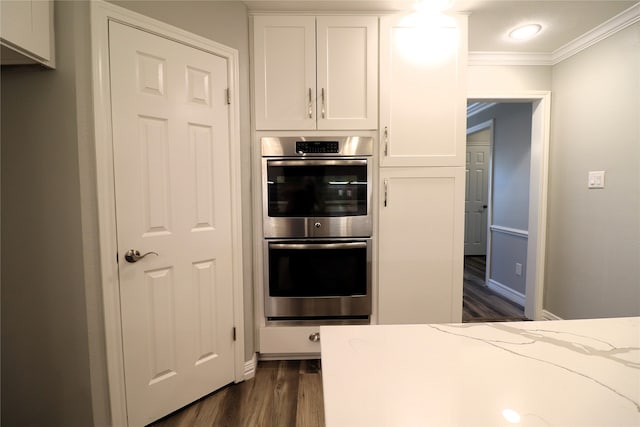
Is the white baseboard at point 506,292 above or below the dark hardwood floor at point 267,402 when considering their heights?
above

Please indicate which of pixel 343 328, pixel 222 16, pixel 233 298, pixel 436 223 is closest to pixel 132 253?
pixel 233 298

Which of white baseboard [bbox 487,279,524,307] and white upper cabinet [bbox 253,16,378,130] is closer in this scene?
white upper cabinet [bbox 253,16,378,130]

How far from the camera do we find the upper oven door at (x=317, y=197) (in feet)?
5.78

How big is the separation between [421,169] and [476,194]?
3.85 metres

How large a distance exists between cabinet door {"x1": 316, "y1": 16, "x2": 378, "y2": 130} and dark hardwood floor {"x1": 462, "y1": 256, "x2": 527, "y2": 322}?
6.98 feet

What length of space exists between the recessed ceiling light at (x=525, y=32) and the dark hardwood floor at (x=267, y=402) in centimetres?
281

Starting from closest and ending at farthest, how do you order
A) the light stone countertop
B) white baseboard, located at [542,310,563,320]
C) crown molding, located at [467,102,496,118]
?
the light stone countertop → white baseboard, located at [542,310,563,320] → crown molding, located at [467,102,496,118]

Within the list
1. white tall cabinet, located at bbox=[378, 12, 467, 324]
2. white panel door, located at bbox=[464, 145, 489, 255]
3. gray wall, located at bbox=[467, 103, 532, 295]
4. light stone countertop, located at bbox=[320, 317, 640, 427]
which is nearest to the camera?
light stone countertop, located at bbox=[320, 317, 640, 427]

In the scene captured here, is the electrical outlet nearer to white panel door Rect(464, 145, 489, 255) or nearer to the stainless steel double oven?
the stainless steel double oven

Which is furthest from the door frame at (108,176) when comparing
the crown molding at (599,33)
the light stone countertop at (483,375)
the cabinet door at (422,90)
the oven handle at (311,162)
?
the crown molding at (599,33)

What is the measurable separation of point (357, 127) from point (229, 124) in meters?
0.80

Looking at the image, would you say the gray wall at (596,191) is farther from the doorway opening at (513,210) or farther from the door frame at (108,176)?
the door frame at (108,176)

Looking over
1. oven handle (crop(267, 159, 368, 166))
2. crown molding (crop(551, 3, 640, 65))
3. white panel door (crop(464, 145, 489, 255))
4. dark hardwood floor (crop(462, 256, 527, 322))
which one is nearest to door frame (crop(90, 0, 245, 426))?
oven handle (crop(267, 159, 368, 166))

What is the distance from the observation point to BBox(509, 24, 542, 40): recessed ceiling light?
1954 millimetres
